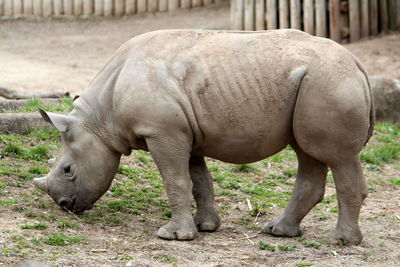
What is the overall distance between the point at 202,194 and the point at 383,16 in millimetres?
8602

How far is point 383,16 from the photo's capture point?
14836 mm

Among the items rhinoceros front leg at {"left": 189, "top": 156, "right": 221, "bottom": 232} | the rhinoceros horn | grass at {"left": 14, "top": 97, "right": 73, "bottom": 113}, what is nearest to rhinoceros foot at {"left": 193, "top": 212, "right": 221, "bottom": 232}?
rhinoceros front leg at {"left": 189, "top": 156, "right": 221, "bottom": 232}

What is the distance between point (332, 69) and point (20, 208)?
280 cm

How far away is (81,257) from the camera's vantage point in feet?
19.6

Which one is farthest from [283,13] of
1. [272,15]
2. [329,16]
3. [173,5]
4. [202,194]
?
[202,194]

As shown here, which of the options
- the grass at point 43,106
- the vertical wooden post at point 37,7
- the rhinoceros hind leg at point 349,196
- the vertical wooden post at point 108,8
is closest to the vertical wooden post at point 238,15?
the vertical wooden post at point 108,8

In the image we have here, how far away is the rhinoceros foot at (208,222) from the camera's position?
7.19 metres

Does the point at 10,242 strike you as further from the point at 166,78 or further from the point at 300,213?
the point at 300,213

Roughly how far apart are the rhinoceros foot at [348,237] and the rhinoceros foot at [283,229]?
1.30ft

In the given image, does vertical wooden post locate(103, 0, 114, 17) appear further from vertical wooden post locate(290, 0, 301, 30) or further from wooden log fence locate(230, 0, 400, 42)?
vertical wooden post locate(290, 0, 301, 30)

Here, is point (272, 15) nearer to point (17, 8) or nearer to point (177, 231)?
point (17, 8)

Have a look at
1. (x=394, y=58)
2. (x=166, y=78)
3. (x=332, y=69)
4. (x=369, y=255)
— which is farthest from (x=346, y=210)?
(x=394, y=58)

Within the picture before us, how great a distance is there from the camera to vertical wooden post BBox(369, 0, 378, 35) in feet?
47.8

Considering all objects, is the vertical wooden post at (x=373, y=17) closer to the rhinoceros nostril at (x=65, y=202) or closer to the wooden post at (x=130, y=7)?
the wooden post at (x=130, y=7)
